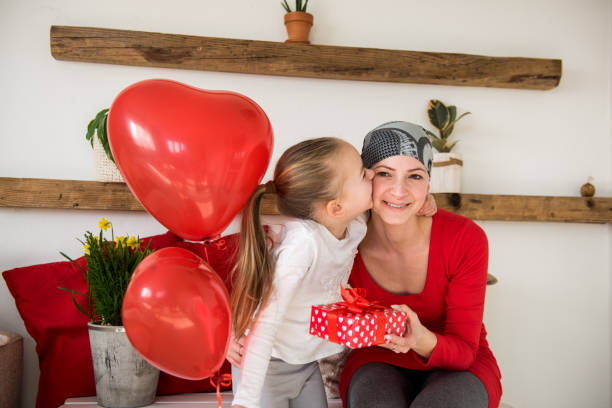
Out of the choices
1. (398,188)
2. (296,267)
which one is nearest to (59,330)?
(296,267)

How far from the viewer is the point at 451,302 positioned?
150 centimetres

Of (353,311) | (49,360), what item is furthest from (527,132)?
(49,360)

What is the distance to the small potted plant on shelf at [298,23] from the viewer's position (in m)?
2.02

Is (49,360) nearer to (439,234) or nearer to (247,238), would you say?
(247,238)

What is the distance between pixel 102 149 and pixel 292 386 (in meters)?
1.07

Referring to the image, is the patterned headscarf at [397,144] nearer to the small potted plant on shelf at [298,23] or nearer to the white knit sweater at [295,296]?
the white knit sweater at [295,296]

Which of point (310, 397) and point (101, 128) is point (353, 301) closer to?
point (310, 397)

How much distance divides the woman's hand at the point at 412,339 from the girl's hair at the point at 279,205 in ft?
1.06

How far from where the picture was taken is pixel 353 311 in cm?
119

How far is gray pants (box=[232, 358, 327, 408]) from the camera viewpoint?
133cm

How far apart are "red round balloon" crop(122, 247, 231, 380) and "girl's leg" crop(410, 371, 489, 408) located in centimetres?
53

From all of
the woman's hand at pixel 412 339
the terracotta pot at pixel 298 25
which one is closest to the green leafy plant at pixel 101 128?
the terracotta pot at pixel 298 25

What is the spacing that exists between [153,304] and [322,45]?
1.35m

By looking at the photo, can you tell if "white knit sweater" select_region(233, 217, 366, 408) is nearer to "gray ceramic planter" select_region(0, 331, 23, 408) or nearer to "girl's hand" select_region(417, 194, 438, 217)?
"girl's hand" select_region(417, 194, 438, 217)
